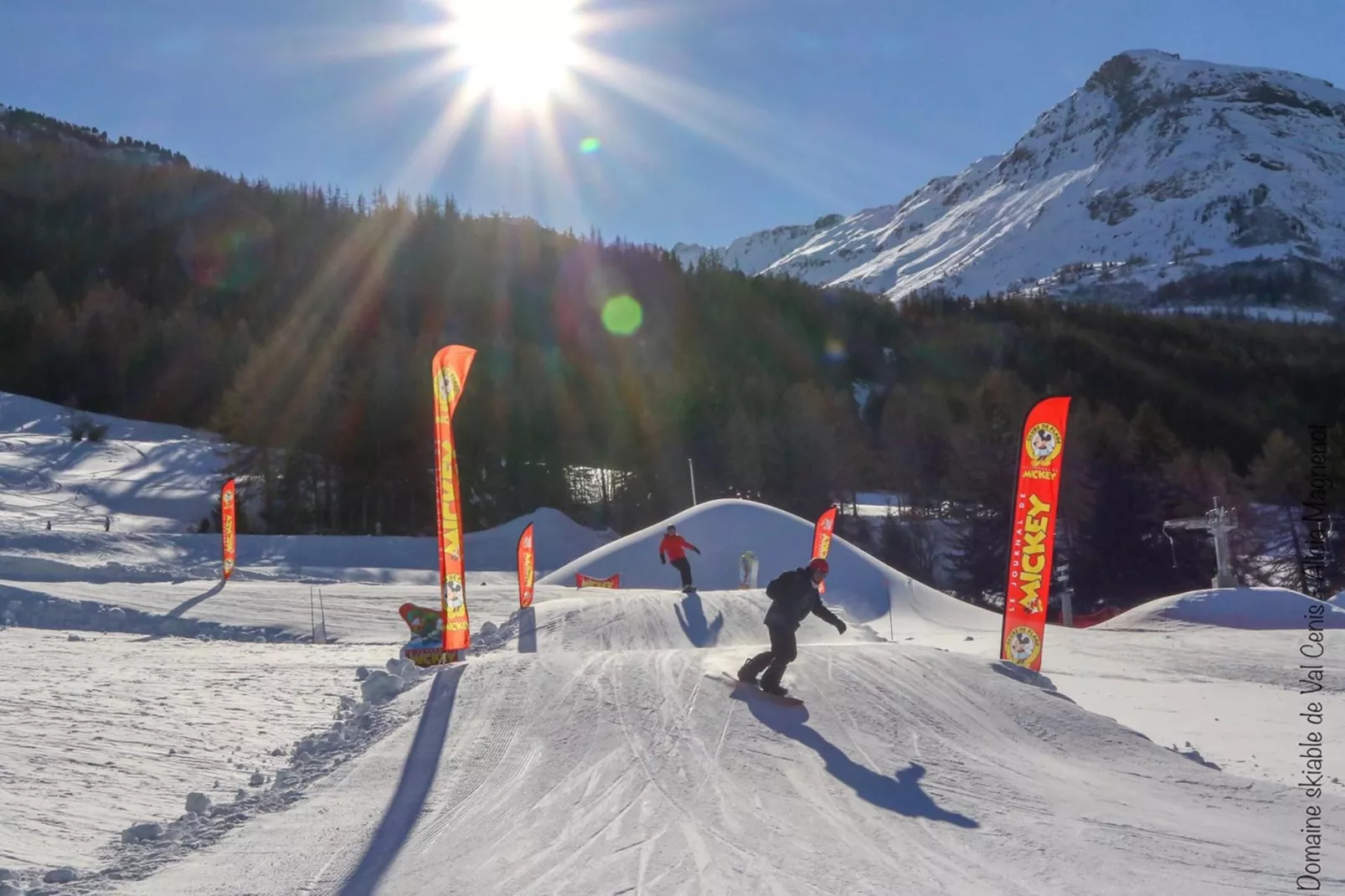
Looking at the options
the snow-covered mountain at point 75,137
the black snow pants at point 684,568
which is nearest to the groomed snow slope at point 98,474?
the black snow pants at point 684,568

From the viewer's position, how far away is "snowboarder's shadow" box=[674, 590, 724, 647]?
16328 mm

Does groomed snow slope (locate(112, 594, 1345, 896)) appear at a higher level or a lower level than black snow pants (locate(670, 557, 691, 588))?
lower

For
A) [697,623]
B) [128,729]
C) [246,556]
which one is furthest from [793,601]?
[246,556]

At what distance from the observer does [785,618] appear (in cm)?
959

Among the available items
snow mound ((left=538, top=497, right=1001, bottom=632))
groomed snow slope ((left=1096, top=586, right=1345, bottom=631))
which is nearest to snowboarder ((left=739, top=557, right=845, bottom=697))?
snow mound ((left=538, top=497, right=1001, bottom=632))

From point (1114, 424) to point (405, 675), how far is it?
4905 centimetres

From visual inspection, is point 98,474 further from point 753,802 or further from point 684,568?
point 753,802

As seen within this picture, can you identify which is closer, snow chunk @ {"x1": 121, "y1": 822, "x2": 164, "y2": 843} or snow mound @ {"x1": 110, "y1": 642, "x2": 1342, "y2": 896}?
snow mound @ {"x1": 110, "y1": 642, "x2": 1342, "y2": 896}

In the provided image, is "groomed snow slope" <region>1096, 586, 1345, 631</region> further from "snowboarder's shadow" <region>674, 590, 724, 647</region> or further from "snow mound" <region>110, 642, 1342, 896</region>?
"snow mound" <region>110, 642, 1342, 896</region>

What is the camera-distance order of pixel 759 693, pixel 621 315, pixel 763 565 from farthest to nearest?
pixel 621 315 < pixel 763 565 < pixel 759 693

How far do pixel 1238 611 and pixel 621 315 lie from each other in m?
70.3

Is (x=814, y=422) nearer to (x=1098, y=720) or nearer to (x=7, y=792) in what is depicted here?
(x=1098, y=720)

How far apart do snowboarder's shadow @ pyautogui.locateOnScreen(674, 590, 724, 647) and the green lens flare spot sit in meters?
64.8

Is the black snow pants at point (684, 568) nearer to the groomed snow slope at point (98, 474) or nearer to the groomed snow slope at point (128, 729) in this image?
the groomed snow slope at point (128, 729)
